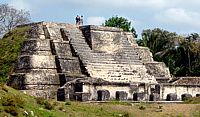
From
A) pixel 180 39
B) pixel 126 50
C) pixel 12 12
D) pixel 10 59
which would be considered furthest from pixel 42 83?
pixel 180 39

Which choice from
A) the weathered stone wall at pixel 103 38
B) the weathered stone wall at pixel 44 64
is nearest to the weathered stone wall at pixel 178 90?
the weathered stone wall at pixel 103 38

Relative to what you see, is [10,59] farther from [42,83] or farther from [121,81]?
[121,81]

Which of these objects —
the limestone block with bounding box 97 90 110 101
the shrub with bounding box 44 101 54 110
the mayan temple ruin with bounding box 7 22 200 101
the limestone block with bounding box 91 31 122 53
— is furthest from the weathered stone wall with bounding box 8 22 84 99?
the shrub with bounding box 44 101 54 110

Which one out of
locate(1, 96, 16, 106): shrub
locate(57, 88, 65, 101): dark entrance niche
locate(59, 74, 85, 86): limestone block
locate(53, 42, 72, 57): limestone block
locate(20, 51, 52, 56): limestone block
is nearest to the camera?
locate(1, 96, 16, 106): shrub

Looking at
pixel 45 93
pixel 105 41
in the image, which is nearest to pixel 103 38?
pixel 105 41

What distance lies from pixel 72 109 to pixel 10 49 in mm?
11991

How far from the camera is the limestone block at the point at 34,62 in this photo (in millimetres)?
29375

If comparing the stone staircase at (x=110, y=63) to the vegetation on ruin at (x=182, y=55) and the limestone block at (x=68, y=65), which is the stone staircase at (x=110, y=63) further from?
the vegetation on ruin at (x=182, y=55)

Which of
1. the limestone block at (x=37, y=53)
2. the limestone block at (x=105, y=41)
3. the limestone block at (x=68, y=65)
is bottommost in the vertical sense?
the limestone block at (x=68, y=65)

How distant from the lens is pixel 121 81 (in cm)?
3081

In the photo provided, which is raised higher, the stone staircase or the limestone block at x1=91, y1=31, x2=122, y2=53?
the limestone block at x1=91, y1=31, x2=122, y2=53

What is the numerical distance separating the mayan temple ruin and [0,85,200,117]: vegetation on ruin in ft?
13.8

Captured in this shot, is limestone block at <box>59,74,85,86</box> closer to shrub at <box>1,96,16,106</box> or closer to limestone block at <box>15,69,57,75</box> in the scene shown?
limestone block at <box>15,69,57,75</box>

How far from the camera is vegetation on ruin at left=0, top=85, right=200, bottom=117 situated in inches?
750
